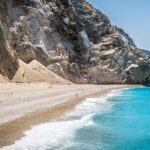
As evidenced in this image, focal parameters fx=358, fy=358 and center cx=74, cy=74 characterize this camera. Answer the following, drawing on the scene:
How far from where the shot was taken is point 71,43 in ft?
278

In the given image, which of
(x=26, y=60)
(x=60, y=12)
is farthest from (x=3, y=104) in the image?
(x=60, y=12)

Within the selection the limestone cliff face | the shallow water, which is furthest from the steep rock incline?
the shallow water

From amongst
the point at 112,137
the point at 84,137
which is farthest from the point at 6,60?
the point at 84,137

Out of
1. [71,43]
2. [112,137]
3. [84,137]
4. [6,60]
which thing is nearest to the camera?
[84,137]

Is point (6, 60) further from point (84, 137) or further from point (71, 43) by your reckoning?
point (71, 43)

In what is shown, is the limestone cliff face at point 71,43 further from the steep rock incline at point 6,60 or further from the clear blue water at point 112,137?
the clear blue water at point 112,137

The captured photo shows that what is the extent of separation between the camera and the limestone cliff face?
68.4m

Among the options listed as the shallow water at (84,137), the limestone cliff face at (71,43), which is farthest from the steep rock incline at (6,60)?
the shallow water at (84,137)

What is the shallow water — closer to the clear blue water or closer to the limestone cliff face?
the clear blue water

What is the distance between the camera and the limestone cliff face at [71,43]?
2694 inches

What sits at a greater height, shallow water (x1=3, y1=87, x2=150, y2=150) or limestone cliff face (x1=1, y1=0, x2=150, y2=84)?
limestone cliff face (x1=1, y1=0, x2=150, y2=84)

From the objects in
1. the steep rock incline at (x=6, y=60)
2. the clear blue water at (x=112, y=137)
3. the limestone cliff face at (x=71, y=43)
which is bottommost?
the clear blue water at (x=112, y=137)

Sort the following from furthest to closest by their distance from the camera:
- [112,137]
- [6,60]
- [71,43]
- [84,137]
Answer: [71,43], [6,60], [112,137], [84,137]

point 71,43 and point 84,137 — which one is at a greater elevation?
point 71,43
